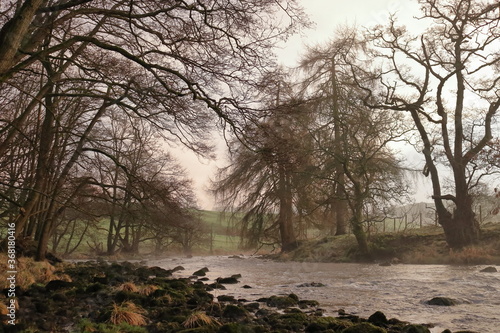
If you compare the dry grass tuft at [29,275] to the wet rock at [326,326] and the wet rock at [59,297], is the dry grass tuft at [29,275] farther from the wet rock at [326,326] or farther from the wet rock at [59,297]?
the wet rock at [326,326]

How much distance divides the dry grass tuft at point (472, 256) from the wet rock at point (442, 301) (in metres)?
9.44

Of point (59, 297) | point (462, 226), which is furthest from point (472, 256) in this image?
point (59, 297)

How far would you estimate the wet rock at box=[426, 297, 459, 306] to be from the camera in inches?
325

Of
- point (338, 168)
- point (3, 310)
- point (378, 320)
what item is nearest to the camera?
point (3, 310)

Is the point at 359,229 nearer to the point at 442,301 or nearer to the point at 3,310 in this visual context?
the point at 442,301

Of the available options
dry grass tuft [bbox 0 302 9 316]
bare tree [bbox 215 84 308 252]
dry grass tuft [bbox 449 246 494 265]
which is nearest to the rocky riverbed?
dry grass tuft [bbox 0 302 9 316]

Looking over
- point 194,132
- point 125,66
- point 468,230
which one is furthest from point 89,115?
point 468,230

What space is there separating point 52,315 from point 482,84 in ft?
69.9

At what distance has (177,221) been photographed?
12570 millimetres

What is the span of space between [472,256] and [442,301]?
9.89 m

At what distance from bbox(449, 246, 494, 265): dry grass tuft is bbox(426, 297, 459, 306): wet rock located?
9439 millimetres

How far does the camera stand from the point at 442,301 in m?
8.31

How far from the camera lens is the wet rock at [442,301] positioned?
8258 millimetres

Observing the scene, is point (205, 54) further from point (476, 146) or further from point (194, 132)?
point (476, 146)
